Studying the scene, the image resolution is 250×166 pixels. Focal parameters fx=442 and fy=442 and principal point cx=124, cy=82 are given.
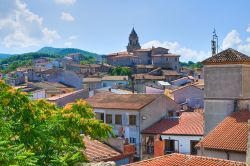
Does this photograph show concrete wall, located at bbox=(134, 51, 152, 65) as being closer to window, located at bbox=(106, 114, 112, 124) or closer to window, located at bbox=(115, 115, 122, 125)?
window, located at bbox=(106, 114, 112, 124)

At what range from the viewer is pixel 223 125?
25.0 meters

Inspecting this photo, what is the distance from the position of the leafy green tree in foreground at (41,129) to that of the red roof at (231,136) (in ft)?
30.0

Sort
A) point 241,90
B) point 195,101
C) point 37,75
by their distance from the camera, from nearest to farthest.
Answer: point 241,90, point 195,101, point 37,75

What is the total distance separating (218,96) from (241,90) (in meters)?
1.51

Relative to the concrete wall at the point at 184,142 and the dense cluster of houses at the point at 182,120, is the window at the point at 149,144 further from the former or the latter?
the concrete wall at the point at 184,142

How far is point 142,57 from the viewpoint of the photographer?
137 m

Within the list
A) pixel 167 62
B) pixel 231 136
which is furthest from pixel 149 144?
pixel 167 62

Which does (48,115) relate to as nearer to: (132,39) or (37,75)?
(37,75)

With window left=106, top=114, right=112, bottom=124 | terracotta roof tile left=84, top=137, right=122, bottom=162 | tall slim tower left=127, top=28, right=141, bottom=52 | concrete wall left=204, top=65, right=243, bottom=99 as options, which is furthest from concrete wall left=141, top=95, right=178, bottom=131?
tall slim tower left=127, top=28, right=141, bottom=52

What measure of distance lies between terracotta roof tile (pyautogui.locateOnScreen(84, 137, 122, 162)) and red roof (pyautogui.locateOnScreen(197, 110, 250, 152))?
17.3ft

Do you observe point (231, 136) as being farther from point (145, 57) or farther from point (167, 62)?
point (145, 57)

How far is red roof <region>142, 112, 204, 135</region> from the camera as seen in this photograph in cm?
3984

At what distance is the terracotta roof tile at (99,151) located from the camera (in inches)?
914

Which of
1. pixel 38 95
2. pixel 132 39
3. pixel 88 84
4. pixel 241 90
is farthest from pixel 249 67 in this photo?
pixel 132 39
